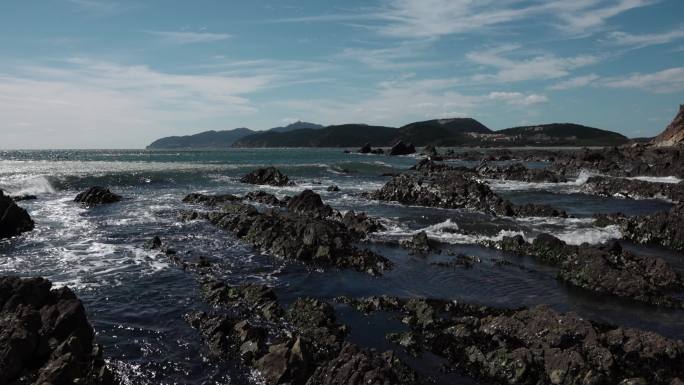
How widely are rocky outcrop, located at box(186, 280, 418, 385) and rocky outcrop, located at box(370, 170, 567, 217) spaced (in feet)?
86.3

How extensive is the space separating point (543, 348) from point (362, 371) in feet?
17.5

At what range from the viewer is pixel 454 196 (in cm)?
4350

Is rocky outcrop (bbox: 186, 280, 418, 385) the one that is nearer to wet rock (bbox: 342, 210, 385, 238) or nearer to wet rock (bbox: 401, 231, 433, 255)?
wet rock (bbox: 401, 231, 433, 255)

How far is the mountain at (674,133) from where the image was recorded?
10150 centimetres

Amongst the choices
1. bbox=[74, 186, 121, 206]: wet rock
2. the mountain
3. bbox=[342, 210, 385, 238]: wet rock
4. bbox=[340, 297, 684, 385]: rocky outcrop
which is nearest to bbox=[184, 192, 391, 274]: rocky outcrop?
bbox=[342, 210, 385, 238]: wet rock

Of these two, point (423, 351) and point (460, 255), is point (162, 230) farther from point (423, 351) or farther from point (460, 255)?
point (423, 351)

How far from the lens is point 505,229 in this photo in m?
32.1

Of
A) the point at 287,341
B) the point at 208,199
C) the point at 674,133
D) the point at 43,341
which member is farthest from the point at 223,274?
the point at 674,133

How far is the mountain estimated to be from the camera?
102m

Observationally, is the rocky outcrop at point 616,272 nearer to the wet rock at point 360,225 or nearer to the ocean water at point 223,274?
the ocean water at point 223,274

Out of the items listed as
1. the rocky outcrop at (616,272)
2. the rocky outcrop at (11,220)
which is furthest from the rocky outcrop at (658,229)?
the rocky outcrop at (11,220)

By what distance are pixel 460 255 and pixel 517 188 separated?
36783 mm

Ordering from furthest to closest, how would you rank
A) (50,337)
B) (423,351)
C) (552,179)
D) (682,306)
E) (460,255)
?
(552,179), (460,255), (682,306), (423,351), (50,337)

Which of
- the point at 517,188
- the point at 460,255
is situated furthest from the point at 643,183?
the point at 460,255
